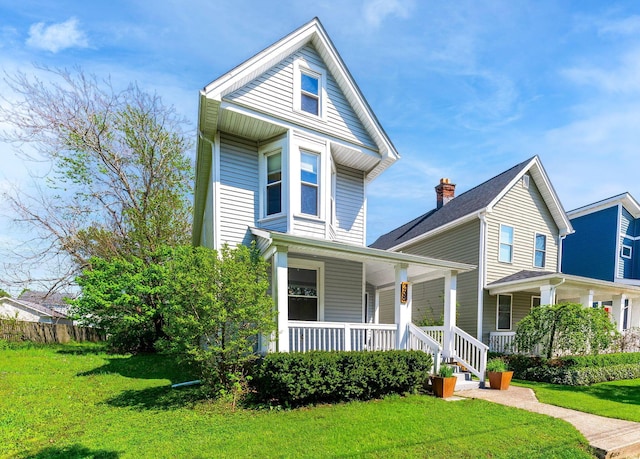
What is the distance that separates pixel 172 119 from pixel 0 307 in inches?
876

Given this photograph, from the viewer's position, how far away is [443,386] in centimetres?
757

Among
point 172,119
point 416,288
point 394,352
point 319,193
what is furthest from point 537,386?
point 172,119

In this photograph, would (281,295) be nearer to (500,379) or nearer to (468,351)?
(468,351)

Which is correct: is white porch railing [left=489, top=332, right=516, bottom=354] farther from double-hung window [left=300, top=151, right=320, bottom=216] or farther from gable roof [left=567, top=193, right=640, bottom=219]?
gable roof [left=567, top=193, right=640, bottom=219]

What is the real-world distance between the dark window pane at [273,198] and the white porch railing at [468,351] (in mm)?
5906

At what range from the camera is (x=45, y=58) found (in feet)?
49.4

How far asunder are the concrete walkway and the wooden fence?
16.7 meters

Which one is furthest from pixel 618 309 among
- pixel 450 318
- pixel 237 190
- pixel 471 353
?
pixel 237 190

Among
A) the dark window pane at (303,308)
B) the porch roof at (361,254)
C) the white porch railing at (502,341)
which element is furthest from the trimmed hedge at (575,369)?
the dark window pane at (303,308)

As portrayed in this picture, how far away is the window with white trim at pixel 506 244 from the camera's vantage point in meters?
14.4

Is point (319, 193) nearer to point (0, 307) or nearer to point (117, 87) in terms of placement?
point (117, 87)

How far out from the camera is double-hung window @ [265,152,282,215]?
30.0 feet

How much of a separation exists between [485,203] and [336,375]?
1062cm

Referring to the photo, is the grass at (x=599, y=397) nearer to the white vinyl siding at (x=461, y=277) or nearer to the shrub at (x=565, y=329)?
the shrub at (x=565, y=329)
